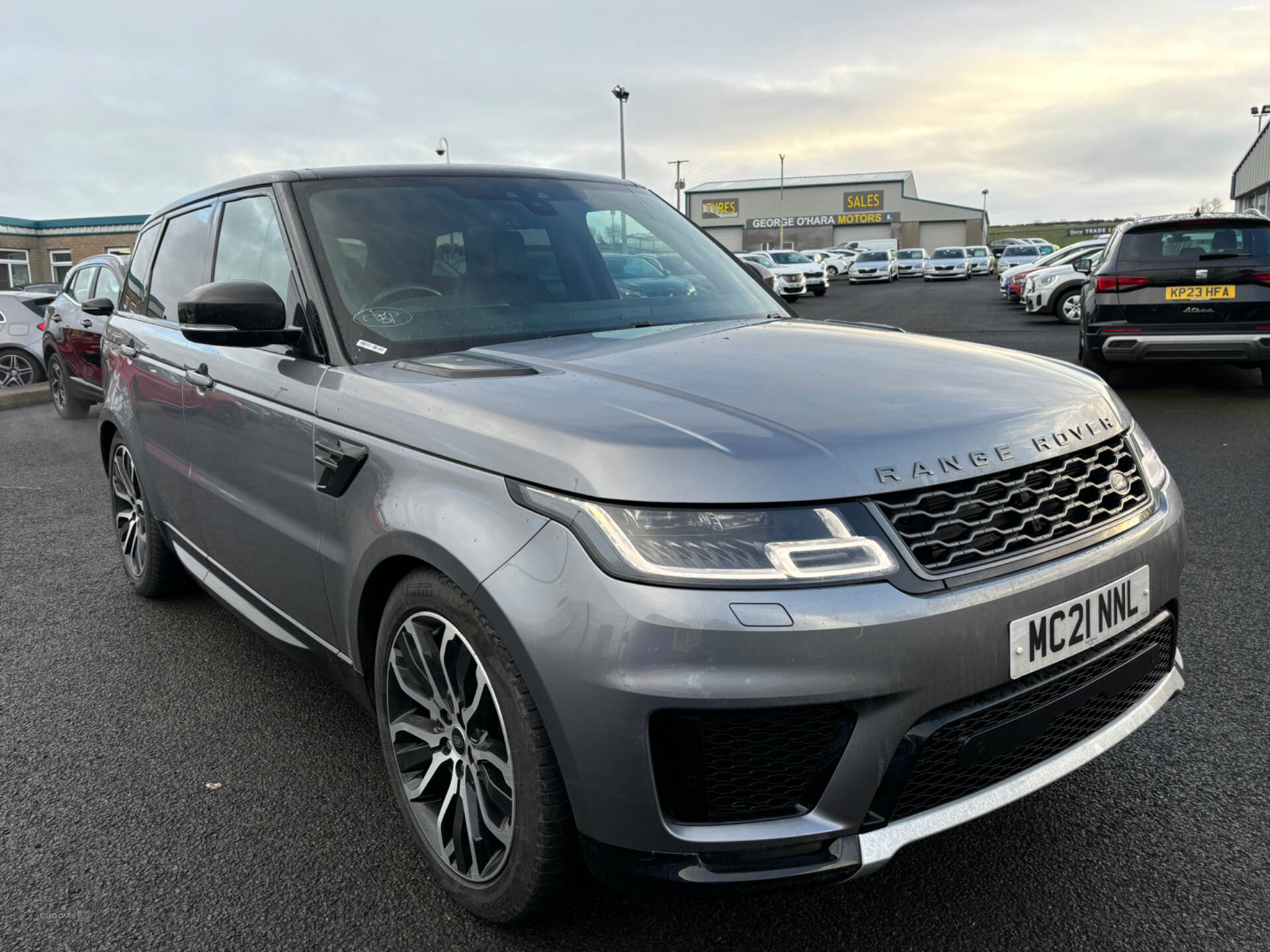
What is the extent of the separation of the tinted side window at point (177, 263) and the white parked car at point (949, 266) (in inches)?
1731

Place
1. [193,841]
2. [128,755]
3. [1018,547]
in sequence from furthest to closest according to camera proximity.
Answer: [128,755], [193,841], [1018,547]

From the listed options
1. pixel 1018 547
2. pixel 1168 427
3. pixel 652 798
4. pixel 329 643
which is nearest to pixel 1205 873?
pixel 1018 547

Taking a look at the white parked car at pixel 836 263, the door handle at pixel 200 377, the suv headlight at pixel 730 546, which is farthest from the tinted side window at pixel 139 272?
the white parked car at pixel 836 263

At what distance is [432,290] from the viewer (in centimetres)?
290

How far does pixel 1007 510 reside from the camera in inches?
77.7

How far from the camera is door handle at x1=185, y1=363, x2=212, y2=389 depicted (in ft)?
10.8

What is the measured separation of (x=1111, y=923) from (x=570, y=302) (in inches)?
84.7

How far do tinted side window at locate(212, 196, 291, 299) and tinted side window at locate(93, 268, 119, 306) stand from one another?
22.7ft

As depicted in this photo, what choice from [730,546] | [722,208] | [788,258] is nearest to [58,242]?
[788,258]

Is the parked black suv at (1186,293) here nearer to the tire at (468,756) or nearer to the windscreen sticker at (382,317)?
the windscreen sticker at (382,317)

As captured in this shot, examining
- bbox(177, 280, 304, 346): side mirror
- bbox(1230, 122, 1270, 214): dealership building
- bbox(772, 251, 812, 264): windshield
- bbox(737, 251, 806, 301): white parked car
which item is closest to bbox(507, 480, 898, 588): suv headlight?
bbox(177, 280, 304, 346): side mirror

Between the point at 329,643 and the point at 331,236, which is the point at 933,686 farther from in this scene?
the point at 331,236

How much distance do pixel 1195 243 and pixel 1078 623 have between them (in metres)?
8.18

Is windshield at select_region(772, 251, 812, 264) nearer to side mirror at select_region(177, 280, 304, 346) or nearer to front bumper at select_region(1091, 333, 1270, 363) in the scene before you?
front bumper at select_region(1091, 333, 1270, 363)
